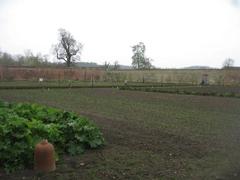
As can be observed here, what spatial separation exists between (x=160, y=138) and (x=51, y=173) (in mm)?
3591

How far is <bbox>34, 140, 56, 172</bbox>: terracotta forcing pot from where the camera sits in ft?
18.7

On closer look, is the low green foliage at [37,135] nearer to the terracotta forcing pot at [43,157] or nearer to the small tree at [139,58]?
the terracotta forcing pot at [43,157]

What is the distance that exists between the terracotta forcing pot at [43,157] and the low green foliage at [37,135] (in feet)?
0.76

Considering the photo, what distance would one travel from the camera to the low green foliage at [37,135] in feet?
19.0

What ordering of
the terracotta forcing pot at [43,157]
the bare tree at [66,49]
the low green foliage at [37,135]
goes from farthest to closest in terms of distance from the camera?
the bare tree at [66,49] < the low green foliage at [37,135] < the terracotta forcing pot at [43,157]

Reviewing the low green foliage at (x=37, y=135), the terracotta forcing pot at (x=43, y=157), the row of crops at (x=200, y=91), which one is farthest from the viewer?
the row of crops at (x=200, y=91)

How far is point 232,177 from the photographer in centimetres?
575

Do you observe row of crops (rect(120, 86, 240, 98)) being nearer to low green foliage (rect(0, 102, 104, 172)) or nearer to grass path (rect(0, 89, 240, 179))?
grass path (rect(0, 89, 240, 179))

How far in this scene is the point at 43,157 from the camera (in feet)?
18.6

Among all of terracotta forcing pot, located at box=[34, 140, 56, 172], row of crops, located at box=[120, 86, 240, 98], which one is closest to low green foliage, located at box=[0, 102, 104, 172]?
terracotta forcing pot, located at box=[34, 140, 56, 172]

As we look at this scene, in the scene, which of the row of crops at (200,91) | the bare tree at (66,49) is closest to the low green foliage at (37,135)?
the row of crops at (200,91)

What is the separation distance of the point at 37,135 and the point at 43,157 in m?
0.76

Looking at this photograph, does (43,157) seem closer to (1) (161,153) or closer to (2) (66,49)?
(1) (161,153)

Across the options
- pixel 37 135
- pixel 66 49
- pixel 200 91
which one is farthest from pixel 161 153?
pixel 66 49
